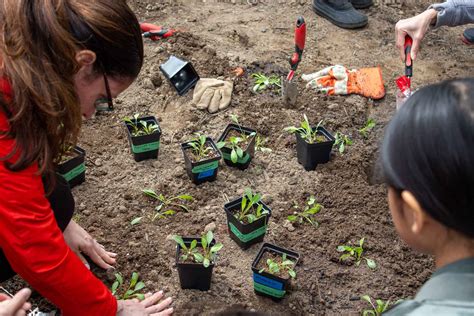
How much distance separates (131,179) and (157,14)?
197cm

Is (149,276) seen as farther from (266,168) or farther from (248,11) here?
(248,11)

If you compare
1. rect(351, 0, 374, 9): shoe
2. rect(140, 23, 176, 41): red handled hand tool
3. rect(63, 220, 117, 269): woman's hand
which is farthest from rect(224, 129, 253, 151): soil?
rect(351, 0, 374, 9): shoe

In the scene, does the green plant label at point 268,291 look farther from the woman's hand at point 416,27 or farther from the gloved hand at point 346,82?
the gloved hand at point 346,82

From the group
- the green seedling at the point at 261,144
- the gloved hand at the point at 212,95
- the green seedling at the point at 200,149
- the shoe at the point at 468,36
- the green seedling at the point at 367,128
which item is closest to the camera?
the green seedling at the point at 200,149

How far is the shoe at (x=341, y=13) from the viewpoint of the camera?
4551 mm

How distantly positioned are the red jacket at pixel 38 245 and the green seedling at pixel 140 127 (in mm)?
1268

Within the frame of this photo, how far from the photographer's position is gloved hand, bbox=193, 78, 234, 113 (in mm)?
3578

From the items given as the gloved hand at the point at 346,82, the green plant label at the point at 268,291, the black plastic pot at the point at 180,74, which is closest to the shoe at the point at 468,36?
the gloved hand at the point at 346,82

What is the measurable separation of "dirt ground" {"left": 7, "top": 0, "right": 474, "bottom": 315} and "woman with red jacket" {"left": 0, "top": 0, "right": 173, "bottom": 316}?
748mm

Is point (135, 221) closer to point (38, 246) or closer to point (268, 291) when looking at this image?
point (268, 291)

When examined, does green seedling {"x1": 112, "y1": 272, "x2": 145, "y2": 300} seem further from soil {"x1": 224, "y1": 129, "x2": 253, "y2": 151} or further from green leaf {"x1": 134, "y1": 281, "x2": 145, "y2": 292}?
soil {"x1": 224, "y1": 129, "x2": 253, "y2": 151}

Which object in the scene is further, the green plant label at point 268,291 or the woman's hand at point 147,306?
the green plant label at point 268,291

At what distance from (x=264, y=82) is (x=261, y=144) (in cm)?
56

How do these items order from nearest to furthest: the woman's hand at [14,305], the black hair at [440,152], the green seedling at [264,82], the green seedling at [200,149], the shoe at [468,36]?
1. the black hair at [440,152]
2. the woman's hand at [14,305]
3. the green seedling at [200,149]
4. the green seedling at [264,82]
5. the shoe at [468,36]
